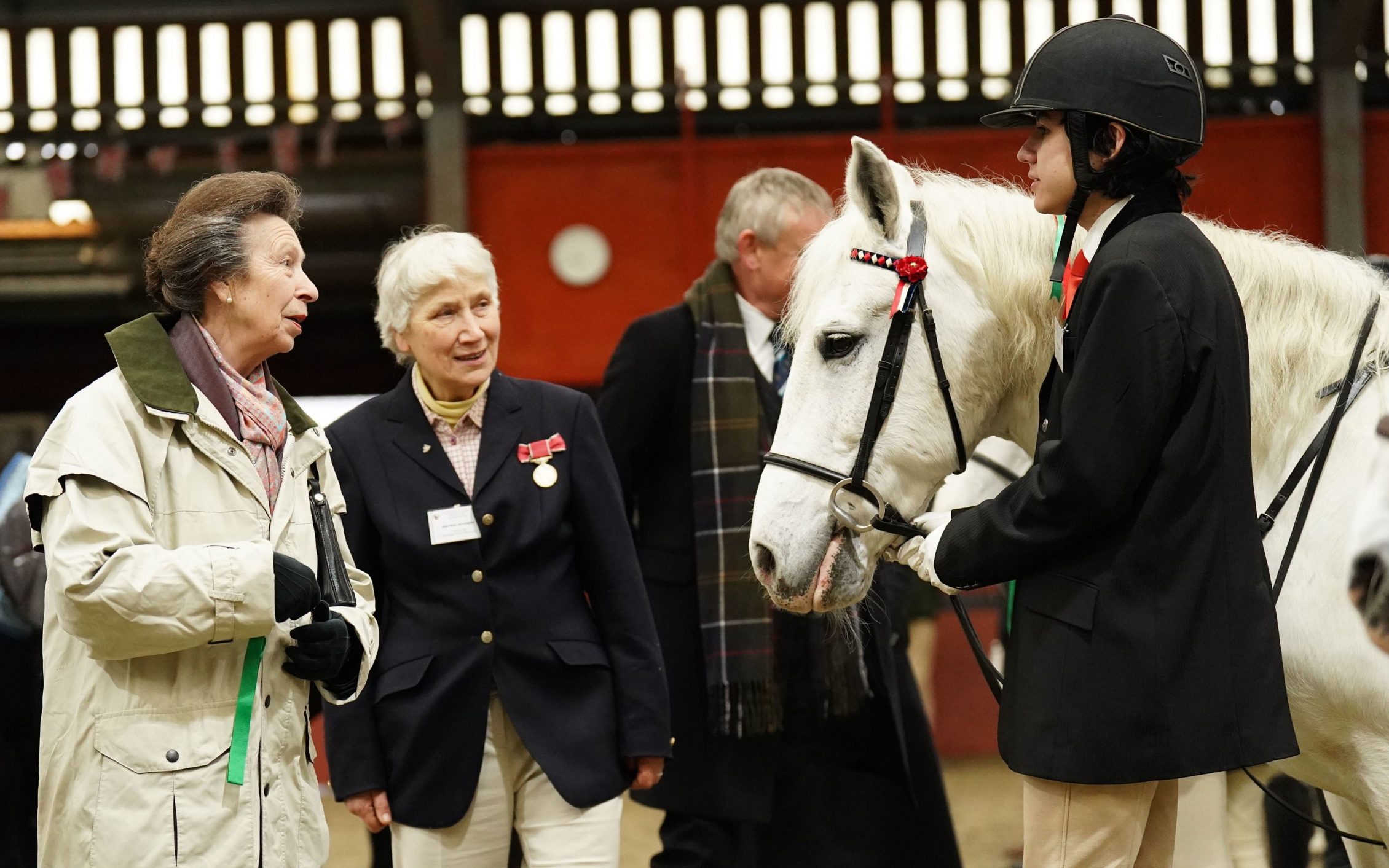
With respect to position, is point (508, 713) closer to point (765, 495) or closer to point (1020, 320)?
point (765, 495)

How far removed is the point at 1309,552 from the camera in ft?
7.02

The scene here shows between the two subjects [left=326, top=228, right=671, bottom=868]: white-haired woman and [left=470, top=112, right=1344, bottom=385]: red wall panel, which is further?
[left=470, top=112, right=1344, bottom=385]: red wall panel

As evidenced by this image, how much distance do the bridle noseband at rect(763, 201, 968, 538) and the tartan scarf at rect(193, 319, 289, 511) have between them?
0.76 m

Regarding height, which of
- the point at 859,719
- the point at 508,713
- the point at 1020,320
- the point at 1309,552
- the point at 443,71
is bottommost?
the point at 859,719

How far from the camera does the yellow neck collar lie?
103 inches

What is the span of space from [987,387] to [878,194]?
354 millimetres

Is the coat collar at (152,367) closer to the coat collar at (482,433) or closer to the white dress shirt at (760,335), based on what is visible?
the coat collar at (482,433)

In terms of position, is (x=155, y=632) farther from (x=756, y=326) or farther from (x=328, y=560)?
(x=756, y=326)

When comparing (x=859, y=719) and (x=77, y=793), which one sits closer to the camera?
(x=77, y=793)

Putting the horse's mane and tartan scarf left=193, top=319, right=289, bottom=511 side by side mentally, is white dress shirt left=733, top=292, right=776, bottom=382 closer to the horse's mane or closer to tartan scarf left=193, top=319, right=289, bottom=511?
the horse's mane

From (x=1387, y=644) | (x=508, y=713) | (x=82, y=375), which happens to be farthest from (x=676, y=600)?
(x=82, y=375)

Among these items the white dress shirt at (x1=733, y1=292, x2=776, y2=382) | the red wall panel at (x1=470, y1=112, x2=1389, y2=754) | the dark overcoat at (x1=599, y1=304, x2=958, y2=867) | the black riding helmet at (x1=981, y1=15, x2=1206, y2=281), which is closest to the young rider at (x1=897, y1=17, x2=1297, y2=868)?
the black riding helmet at (x1=981, y1=15, x2=1206, y2=281)

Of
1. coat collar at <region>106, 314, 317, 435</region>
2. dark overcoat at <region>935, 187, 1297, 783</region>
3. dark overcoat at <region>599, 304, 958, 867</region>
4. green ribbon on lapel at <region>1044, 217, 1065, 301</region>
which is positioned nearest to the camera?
dark overcoat at <region>935, 187, 1297, 783</region>

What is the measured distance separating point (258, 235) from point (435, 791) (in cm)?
99
